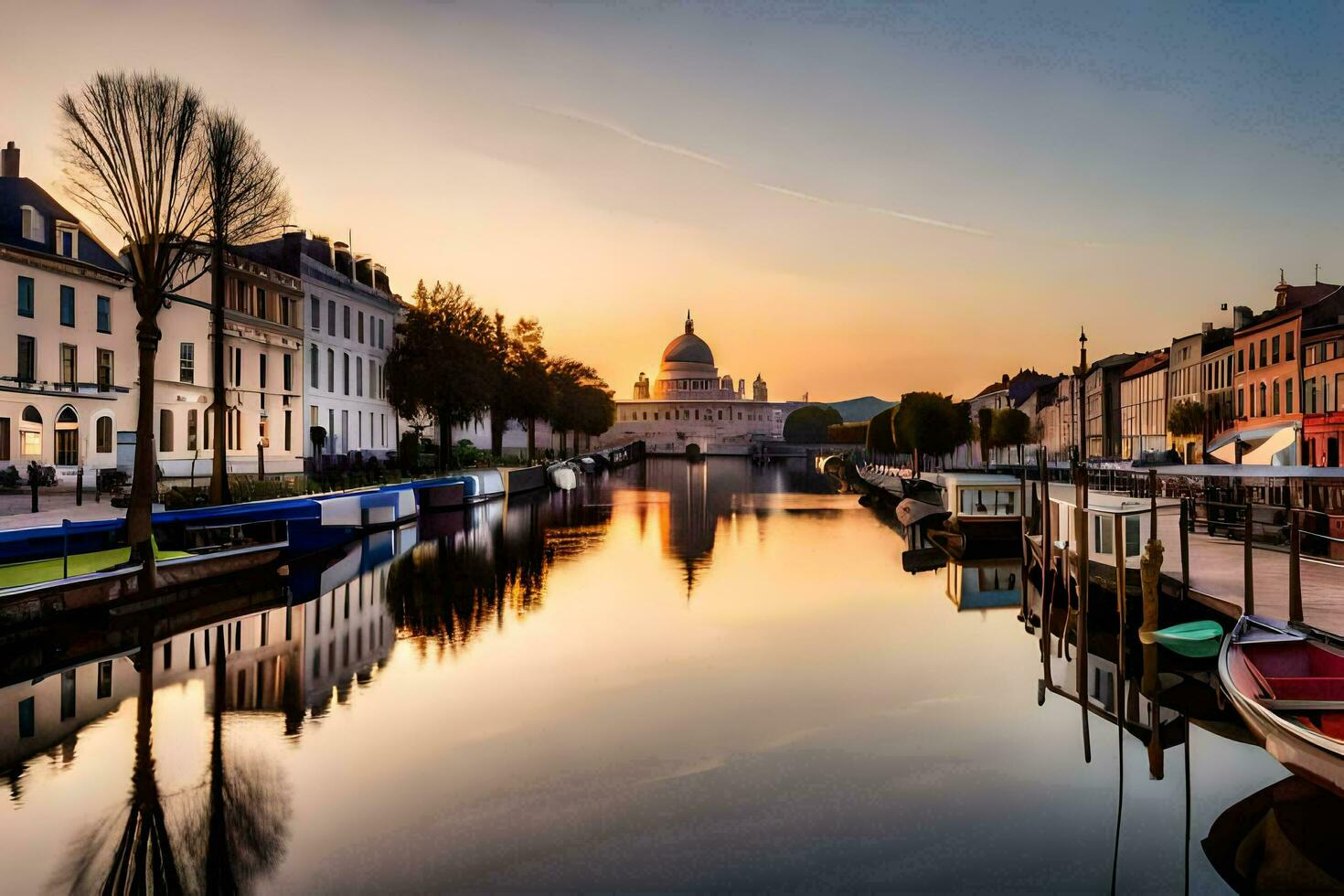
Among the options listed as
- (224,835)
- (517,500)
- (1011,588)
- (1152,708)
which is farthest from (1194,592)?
(517,500)

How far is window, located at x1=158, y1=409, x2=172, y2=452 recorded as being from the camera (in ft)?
134

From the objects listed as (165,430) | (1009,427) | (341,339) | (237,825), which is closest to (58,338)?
(165,430)

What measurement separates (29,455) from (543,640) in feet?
87.5

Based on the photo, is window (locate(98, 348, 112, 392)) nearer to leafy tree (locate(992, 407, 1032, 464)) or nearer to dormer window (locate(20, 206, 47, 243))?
dormer window (locate(20, 206, 47, 243))

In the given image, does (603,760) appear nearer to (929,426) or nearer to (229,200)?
(229,200)

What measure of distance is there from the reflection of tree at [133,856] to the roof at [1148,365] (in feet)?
226

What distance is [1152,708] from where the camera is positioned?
1370cm

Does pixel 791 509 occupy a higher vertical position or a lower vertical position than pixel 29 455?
lower

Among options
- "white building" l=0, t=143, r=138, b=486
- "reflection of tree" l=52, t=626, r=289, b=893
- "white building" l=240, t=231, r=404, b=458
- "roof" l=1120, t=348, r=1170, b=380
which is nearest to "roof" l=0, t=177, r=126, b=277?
"white building" l=0, t=143, r=138, b=486

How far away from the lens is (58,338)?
36.4 m

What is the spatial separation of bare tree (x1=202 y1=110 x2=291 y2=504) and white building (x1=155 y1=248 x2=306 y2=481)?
13474mm

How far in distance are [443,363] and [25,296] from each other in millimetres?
19756

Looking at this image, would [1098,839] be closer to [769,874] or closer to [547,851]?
[769,874]

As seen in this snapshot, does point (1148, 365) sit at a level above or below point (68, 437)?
above
